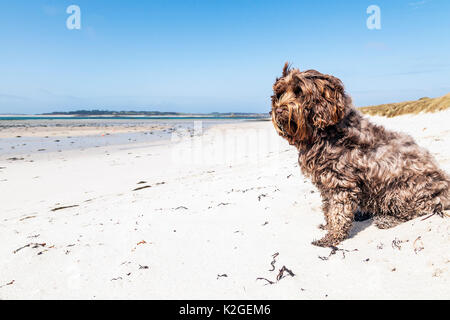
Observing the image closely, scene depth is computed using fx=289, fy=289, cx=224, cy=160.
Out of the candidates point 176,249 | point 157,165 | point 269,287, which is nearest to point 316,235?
point 269,287

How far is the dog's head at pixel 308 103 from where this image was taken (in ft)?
12.5

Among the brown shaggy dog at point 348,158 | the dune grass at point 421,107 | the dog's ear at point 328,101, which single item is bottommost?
the brown shaggy dog at point 348,158

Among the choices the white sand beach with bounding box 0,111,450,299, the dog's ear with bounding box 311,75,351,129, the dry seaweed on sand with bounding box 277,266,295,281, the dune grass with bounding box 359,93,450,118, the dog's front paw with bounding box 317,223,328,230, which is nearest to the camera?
the white sand beach with bounding box 0,111,450,299

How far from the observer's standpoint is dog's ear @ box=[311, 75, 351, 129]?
3793mm

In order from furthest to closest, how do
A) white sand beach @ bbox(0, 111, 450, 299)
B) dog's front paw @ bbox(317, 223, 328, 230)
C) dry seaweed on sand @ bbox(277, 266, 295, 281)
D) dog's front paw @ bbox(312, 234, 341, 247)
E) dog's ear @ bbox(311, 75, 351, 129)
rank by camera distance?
1. dog's front paw @ bbox(317, 223, 328, 230)
2. dog's front paw @ bbox(312, 234, 341, 247)
3. dog's ear @ bbox(311, 75, 351, 129)
4. dry seaweed on sand @ bbox(277, 266, 295, 281)
5. white sand beach @ bbox(0, 111, 450, 299)

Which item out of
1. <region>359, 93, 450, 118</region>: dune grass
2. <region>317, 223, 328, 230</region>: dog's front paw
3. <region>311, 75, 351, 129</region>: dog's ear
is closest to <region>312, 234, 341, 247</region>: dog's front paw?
<region>317, 223, 328, 230</region>: dog's front paw

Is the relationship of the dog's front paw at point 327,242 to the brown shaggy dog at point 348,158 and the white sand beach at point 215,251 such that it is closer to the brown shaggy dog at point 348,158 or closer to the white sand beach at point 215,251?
the brown shaggy dog at point 348,158

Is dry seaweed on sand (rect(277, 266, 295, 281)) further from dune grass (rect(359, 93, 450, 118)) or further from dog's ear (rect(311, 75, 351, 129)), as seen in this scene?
dune grass (rect(359, 93, 450, 118))

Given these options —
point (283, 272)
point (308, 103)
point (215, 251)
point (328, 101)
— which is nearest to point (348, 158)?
A: point (328, 101)

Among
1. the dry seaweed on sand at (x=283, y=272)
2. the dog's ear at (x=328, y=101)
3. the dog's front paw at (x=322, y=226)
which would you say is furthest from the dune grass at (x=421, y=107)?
the dry seaweed on sand at (x=283, y=272)

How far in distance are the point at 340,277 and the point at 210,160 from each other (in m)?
12.0

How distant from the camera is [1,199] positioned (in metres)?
9.05

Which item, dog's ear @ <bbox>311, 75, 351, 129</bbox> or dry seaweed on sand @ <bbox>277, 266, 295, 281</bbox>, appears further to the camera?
dog's ear @ <bbox>311, 75, 351, 129</bbox>
